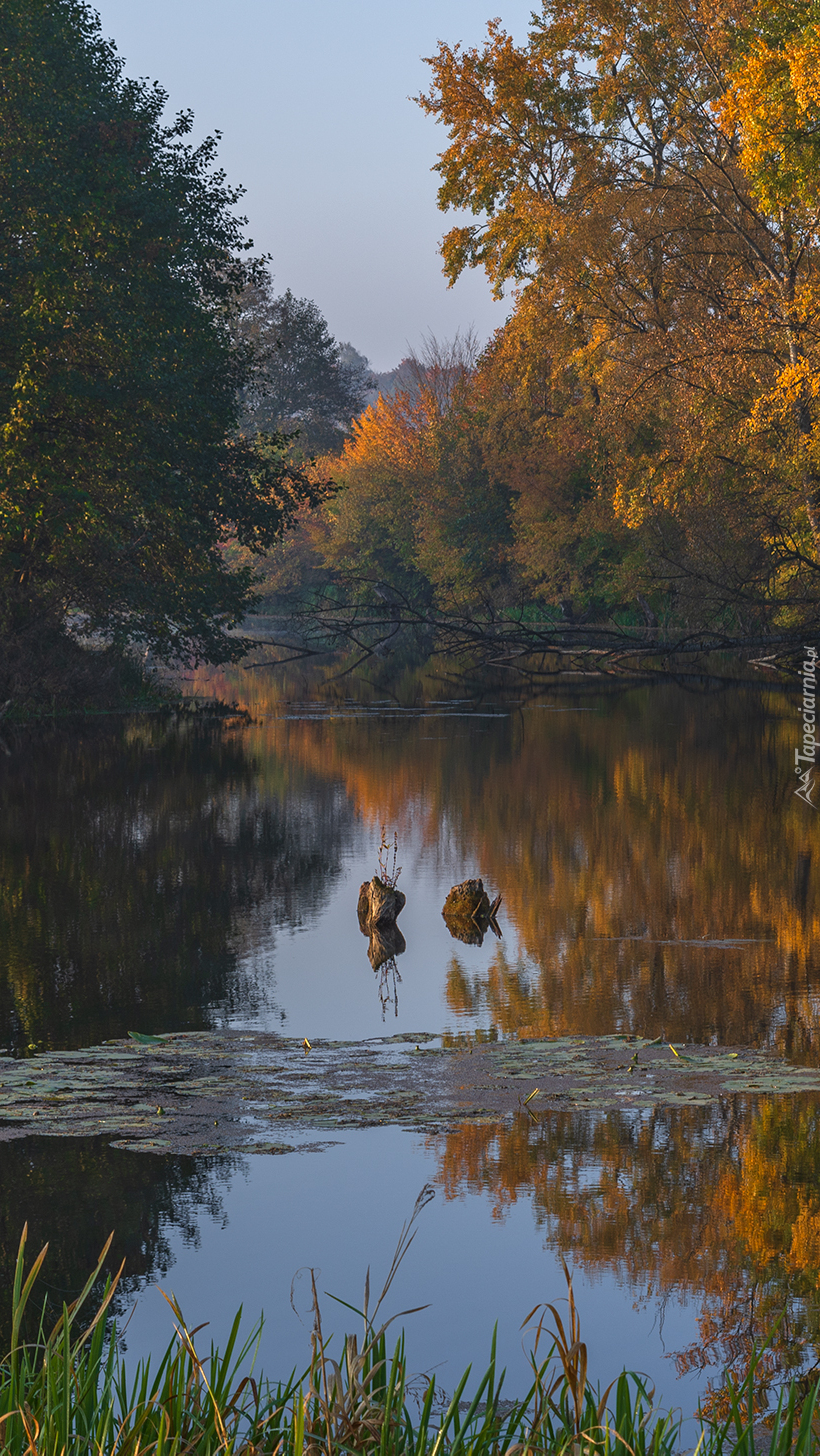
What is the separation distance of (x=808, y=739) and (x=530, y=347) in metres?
25.4

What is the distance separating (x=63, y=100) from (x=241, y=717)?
13947 mm

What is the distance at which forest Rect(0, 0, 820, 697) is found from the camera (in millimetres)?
26859

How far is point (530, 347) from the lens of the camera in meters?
49.2

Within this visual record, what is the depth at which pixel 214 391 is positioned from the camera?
3494 centimetres

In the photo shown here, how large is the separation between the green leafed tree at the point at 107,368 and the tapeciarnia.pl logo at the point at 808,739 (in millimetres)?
12845

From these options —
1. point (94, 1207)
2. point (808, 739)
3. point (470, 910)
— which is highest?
point (808, 739)

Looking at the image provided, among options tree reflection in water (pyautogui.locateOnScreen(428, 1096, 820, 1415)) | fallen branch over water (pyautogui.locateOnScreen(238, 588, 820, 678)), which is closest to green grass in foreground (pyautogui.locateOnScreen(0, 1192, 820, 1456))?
tree reflection in water (pyautogui.locateOnScreen(428, 1096, 820, 1415))

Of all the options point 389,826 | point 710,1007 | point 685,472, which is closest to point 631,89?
point 685,472

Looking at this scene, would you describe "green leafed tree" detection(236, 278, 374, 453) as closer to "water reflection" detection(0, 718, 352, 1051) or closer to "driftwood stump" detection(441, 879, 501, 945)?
"water reflection" detection(0, 718, 352, 1051)

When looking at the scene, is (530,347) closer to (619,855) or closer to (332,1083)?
(619,855)

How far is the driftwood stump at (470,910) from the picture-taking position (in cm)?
1314

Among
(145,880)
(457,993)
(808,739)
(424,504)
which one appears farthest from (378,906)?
(424,504)

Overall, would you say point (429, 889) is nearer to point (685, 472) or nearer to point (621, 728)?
point (621, 728)

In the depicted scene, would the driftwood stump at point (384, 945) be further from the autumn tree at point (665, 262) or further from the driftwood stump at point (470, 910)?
the autumn tree at point (665, 262)
